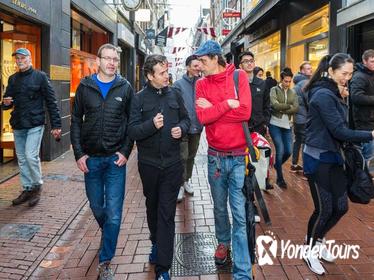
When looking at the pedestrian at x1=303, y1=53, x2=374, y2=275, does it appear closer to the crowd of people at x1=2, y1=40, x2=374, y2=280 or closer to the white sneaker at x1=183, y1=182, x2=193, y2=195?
the crowd of people at x1=2, y1=40, x2=374, y2=280

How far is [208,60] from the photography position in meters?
3.62

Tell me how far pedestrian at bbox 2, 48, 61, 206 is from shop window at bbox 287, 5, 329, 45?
736 cm

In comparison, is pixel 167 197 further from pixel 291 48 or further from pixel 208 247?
pixel 291 48

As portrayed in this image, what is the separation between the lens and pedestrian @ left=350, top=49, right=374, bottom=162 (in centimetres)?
609

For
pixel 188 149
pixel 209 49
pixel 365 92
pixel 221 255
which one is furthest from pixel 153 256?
pixel 365 92

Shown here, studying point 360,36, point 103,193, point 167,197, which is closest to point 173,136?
point 167,197

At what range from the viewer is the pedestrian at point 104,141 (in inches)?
149

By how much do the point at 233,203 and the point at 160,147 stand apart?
2.58ft

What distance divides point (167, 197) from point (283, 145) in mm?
3520

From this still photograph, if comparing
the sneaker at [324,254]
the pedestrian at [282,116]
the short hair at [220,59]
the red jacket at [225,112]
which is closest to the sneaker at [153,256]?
the red jacket at [225,112]

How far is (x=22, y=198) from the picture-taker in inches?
232

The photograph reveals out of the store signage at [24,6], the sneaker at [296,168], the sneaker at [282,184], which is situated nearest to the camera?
the sneaker at [282,184]

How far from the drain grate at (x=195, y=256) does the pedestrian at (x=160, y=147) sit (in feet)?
1.34

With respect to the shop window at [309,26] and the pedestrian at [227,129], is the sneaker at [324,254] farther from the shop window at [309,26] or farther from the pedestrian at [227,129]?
the shop window at [309,26]
